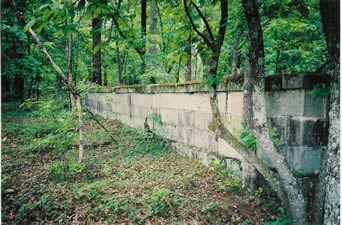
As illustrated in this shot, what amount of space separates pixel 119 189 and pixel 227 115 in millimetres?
1683

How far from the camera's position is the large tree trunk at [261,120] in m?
2.88

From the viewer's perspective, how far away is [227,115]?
4402 millimetres

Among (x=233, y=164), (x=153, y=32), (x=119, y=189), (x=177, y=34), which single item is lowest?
(x=119, y=189)

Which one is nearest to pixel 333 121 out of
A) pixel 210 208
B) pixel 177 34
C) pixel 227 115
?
pixel 210 208

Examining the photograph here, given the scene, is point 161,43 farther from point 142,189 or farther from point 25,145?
point 142,189

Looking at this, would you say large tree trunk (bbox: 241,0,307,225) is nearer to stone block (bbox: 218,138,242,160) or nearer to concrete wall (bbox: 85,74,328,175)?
concrete wall (bbox: 85,74,328,175)

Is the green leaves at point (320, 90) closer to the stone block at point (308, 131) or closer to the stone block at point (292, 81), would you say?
the stone block at point (292, 81)

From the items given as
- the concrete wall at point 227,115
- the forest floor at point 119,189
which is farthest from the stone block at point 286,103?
the forest floor at point 119,189

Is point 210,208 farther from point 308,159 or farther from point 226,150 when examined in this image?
point 226,150

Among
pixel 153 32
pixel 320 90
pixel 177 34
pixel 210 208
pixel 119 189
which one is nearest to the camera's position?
pixel 320 90

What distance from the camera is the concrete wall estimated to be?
3188 millimetres

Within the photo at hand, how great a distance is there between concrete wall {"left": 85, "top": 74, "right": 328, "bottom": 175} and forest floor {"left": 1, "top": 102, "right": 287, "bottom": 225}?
33cm

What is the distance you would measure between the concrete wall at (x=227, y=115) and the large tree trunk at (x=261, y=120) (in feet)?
1.43

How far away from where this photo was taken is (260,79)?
9.89ft
